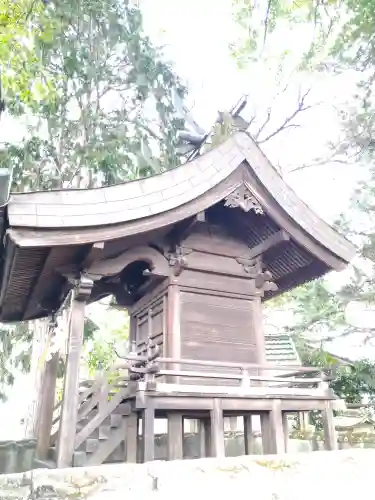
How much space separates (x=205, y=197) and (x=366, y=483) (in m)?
3.95

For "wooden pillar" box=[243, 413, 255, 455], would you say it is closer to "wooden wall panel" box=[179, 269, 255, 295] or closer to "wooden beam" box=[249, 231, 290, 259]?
"wooden wall panel" box=[179, 269, 255, 295]

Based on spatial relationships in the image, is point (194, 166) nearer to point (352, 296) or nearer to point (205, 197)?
point (205, 197)

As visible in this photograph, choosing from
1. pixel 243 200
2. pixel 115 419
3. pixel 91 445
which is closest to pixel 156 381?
pixel 115 419

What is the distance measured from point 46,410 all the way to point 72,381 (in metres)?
1.82

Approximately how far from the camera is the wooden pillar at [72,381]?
493 centimetres

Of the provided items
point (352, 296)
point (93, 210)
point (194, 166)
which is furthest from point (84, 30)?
point (352, 296)

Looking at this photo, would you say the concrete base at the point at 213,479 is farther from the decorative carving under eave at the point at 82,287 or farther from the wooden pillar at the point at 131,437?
the decorative carving under eave at the point at 82,287

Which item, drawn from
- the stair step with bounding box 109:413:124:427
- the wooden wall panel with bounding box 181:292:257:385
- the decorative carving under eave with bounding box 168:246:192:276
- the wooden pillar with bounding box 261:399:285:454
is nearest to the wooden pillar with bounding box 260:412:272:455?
the wooden pillar with bounding box 261:399:285:454

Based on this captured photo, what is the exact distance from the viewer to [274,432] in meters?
6.11

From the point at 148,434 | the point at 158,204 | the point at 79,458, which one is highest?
the point at 158,204

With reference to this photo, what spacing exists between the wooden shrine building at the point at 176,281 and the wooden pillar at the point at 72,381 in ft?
0.05

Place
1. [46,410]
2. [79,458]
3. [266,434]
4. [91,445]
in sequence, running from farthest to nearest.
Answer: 1. [46,410]
2. [266,434]
3. [91,445]
4. [79,458]

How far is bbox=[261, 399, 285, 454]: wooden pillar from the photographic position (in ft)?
20.0

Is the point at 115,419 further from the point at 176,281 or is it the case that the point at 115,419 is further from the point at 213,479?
the point at 213,479
